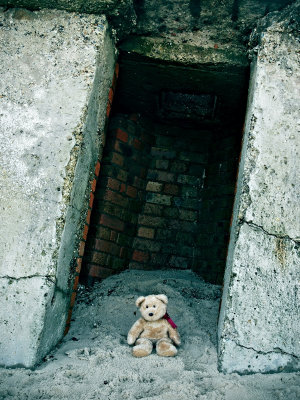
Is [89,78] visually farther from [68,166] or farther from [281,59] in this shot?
[281,59]

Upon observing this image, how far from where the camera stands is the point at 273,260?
201 cm

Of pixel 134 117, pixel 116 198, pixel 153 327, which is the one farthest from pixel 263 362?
pixel 134 117

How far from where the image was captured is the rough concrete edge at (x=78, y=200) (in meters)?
2.07

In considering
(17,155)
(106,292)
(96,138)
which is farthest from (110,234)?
(17,155)

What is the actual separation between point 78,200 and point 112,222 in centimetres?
77

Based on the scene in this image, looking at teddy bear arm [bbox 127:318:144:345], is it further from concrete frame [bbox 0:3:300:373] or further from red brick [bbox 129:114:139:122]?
red brick [bbox 129:114:139:122]

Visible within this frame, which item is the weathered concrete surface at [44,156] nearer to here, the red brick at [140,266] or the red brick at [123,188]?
the red brick at [123,188]

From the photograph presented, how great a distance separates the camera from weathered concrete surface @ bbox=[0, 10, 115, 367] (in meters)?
1.98

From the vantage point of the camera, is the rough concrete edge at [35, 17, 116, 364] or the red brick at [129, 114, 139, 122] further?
the red brick at [129, 114, 139, 122]

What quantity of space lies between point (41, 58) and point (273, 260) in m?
1.76

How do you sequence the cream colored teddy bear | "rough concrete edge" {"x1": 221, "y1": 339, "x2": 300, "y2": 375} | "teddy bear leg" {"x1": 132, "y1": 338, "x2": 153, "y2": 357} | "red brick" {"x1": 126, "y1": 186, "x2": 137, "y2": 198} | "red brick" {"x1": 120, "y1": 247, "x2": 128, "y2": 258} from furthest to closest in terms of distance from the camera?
1. "red brick" {"x1": 126, "y1": 186, "x2": 137, "y2": 198}
2. "red brick" {"x1": 120, "y1": 247, "x2": 128, "y2": 258}
3. the cream colored teddy bear
4. "teddy bear leg" {"x1": 132, "y1": 338, "x2": 153, "y2": 357}
5. "rough concrete edge" {"x1": 221, "y1": 339, "x2": 300, "y2": 375}


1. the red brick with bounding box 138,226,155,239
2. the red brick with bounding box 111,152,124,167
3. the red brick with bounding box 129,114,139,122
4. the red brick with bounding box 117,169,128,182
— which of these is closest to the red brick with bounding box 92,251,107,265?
the red brick with bounding box 138,226,155,239

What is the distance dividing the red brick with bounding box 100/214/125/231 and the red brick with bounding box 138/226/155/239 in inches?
7.0

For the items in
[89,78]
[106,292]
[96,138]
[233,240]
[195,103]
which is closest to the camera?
[233,240]
